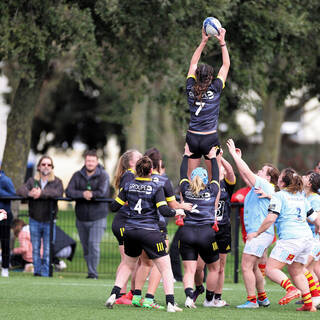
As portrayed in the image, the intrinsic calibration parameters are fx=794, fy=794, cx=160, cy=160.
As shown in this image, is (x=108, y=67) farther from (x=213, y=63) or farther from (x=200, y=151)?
(x=200, y=151)

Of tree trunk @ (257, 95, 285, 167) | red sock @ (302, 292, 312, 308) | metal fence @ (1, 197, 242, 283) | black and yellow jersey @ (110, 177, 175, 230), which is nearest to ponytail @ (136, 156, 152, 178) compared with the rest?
black and yellow jersey @ (110, 177, 175, 230)

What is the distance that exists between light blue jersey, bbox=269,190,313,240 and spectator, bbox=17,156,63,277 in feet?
19.4

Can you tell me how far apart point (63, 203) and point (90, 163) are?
37.8 inches

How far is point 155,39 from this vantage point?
712 inches

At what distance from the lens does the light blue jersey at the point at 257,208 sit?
10539mm

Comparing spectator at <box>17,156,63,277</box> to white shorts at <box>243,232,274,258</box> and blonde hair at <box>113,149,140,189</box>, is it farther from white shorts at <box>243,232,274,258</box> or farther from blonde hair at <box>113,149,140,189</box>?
white shorts at <box>243,232,274,258</box>

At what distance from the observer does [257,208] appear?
10.7 metres

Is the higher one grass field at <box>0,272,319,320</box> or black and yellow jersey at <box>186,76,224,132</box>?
black and yellow jersey at <box>186,76,224,132</box>

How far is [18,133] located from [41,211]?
370 centimetres

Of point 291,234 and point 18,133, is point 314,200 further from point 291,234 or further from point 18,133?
point 18,133

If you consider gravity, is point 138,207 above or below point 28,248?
above

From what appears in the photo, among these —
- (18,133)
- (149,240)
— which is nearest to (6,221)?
(18,133)

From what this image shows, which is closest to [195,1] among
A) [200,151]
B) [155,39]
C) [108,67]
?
[155,39]

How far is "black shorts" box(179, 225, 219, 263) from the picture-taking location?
388 inches
